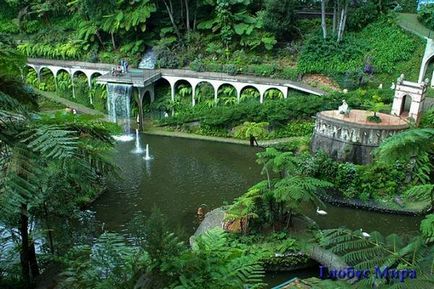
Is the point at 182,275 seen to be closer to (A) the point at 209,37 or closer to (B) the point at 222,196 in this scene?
(B) the point at 222,196

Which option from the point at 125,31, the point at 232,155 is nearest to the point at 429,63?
the point at 232,155

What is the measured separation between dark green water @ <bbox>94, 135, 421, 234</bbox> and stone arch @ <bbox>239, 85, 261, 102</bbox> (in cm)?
459

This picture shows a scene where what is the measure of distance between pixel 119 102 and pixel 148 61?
5020 mm

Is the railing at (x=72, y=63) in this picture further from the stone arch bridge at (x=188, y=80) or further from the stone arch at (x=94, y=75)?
the stone arch at (x=94, y=75)

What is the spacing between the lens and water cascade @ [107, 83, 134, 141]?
26.1 meters

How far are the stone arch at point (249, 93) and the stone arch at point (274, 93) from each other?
1.88 feet

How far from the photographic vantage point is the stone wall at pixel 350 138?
17.6 m

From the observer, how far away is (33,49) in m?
32.7

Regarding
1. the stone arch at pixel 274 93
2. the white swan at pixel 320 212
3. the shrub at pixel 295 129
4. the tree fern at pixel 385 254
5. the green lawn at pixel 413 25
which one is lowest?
the white swan at pixel 320 212

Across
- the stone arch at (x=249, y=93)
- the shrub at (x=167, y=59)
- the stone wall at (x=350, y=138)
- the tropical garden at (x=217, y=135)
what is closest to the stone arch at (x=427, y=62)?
the tropical garden at (x=217, y=135)

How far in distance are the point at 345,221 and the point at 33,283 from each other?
11.4 metres

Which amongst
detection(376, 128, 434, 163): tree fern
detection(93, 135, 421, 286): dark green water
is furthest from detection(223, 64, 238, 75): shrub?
detection(376, 128, 434, 163): tree fern

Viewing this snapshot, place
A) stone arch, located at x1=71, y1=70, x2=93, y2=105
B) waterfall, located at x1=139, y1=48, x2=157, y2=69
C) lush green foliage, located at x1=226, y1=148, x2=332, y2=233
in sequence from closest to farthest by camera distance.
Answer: lush green foliage, located at x1=226, y1=148, x2=332, y2=233
stone arch, located at x1=71, y1=70, x2=93, y2=105
waterfall, located at x1=139, y1=48, x2=157, y2=69

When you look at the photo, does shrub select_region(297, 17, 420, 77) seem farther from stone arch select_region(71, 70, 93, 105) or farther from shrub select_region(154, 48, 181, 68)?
stone arch select_region(71, 70, 93, 105)
